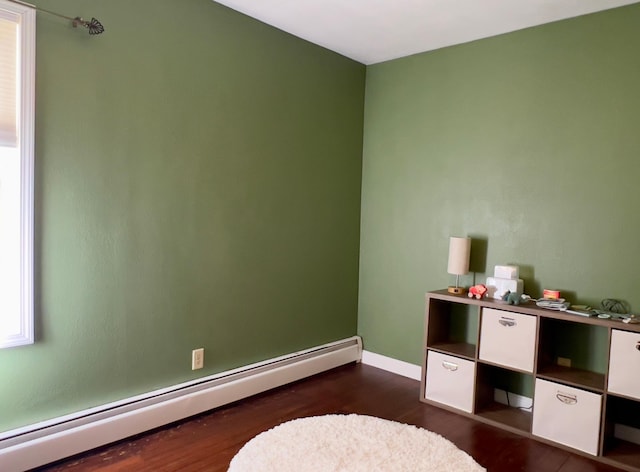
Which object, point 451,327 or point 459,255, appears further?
point 451,327

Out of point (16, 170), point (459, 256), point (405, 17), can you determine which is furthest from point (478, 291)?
point (16, 170)

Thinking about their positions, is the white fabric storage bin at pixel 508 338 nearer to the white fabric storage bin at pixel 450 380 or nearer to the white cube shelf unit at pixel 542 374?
the white cube shelf unit at pixel 542 374

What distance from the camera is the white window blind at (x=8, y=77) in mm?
1863

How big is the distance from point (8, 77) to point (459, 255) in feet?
8.70

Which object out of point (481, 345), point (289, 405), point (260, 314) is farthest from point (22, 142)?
point (481, 345)

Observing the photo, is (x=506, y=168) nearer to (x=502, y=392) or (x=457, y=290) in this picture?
(x=457, y=290)

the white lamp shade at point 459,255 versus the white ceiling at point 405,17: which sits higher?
the white ceiling at point 405,17

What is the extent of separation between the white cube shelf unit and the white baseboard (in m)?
0.41

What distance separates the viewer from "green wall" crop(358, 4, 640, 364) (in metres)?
2.51

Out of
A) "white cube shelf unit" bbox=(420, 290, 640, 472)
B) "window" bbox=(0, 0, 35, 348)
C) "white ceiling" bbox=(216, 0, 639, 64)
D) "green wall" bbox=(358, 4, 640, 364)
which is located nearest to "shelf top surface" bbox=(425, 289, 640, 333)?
"white cube shelf unit" bbox=(420, 290, 640, 472)

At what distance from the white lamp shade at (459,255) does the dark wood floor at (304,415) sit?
93 cm

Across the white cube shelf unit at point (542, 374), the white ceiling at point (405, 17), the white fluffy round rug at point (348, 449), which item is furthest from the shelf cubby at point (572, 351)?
the white ceiling at point (405, 17)

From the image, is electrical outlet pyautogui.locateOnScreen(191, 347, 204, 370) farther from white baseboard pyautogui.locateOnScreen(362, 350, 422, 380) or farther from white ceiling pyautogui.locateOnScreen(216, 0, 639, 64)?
white ceiling pyautogui.locateOnScreen(216, 0, 639, 64)

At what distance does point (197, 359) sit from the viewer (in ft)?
8.66
